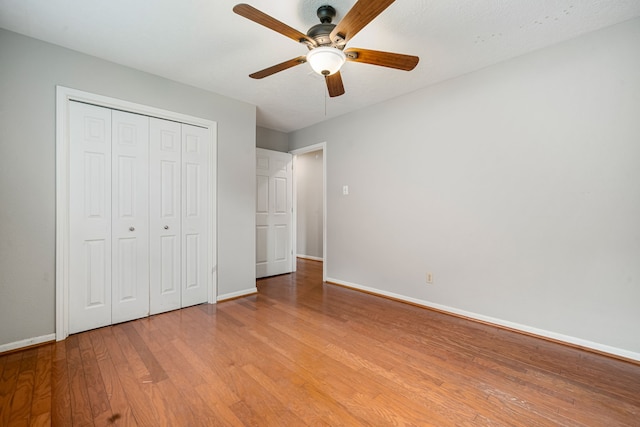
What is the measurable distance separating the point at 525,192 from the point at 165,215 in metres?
3.63

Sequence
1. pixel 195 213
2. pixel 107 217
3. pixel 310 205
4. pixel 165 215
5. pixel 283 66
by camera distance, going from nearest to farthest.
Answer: pixel 283 66 → pixel 107 217 → pixel 165 215 → pixel 195 213 → pixel 310 205

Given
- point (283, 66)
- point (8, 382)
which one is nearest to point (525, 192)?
point (283, 66)

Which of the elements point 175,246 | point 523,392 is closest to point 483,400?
point 523,392

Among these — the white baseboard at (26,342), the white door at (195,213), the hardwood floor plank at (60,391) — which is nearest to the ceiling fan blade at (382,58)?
the white door at (195,213)

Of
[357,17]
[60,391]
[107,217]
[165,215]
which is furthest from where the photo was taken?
[165,215]

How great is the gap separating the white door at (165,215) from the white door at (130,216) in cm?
6

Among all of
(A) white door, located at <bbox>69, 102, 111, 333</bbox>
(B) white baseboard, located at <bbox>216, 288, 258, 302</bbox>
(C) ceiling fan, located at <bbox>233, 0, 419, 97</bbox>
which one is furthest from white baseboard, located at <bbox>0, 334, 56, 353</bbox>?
(C) ceiling fan, located at <bbox>233, 0, 419, 97</bbox>

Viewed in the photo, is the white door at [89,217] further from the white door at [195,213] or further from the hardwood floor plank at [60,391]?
the white door at [195,213]

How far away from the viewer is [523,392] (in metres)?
1.75

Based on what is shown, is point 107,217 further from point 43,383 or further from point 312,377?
point 312,377

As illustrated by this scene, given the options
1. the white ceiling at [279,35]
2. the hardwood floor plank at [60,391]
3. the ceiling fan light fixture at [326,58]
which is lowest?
the hardwood floor plank at [60,391]

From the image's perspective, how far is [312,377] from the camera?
6.23 feet

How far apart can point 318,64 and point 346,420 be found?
7.08 ft

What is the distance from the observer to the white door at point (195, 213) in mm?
3227
